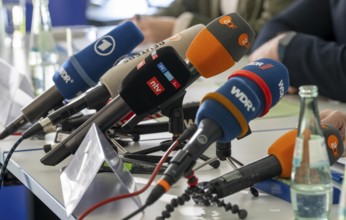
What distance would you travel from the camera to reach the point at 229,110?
0.86 m

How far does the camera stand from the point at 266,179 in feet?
3.22

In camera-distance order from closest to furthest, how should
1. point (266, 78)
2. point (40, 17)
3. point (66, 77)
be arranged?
point (266, 78)
point (66, 77)
point (40, 17)

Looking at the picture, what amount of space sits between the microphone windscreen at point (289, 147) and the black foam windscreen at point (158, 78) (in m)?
0.15

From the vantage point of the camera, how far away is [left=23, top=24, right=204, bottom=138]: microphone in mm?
1107

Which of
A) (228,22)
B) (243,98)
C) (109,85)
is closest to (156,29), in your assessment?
(109,85)

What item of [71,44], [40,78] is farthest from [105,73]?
[71,44]

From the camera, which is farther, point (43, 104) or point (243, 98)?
point (43, 104)

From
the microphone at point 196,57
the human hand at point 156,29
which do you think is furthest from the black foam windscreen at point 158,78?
the human hand at point 156,29

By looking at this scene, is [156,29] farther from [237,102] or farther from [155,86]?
[237,102]

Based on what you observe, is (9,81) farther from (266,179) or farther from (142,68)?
(266,179)

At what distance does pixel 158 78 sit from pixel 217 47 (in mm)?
92

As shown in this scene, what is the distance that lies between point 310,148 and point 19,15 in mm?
2161

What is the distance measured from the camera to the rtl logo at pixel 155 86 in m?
0.97

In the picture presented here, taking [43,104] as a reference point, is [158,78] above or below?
above
